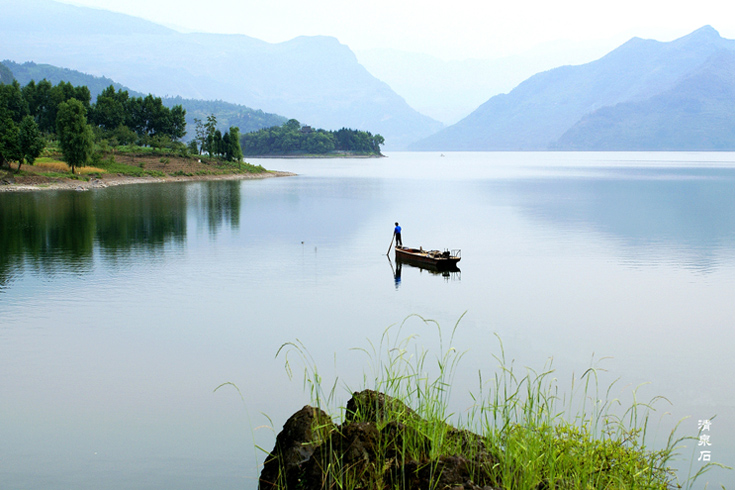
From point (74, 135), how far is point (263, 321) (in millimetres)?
81795

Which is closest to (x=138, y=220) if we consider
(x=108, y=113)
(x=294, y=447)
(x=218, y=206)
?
(x=218, y=206)

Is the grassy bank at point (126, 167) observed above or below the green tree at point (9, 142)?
below

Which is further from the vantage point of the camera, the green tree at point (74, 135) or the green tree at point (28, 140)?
the green tree at point (74, 135)

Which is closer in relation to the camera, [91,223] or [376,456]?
[376,456]

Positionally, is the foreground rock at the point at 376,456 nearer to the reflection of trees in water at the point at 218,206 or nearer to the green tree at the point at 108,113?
the reflection of trees in water at the point at 218,206

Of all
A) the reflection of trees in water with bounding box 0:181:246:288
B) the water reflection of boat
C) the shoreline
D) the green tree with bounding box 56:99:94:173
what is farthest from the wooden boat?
the green tree with bounding box 56:99:94:173

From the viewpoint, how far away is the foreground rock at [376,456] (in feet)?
29.8

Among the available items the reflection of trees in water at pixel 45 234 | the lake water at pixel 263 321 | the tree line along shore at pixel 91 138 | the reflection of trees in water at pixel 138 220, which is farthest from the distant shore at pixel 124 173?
the lake water at pixel 263 321

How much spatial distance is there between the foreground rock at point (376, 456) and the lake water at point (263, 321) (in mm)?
2678

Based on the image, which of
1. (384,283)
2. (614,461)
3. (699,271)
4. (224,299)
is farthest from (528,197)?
(614,461)

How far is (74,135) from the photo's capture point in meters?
93.5

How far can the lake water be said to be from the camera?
14680 mm

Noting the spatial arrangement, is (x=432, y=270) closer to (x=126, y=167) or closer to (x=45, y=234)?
(x=45, y=234)

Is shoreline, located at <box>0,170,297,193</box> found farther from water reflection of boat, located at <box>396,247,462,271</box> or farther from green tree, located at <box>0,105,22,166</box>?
water reflection of boat, located at <box>396,247,462,271</box>
